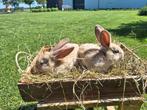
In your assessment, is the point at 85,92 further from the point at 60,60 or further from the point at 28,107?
the point at 28,107

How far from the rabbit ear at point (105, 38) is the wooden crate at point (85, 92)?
0.36m

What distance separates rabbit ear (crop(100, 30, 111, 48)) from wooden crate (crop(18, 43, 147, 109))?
0.36m

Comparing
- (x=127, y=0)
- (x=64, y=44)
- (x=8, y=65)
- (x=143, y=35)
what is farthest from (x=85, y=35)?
(x=127, y=0)

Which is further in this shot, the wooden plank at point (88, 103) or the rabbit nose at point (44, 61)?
the rabbit nose at point (44, 61)

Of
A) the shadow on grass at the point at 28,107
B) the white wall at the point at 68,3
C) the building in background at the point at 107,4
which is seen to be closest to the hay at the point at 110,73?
the shadow on grass at the point at 28,107

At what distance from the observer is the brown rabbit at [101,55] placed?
13.3 ft

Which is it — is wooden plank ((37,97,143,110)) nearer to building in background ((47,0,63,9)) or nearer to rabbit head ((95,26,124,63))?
rabbit head ((95,26,124,63))

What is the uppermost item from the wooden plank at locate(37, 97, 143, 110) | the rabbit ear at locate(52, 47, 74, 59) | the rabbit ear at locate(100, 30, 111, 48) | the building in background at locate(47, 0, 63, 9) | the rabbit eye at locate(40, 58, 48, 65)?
the rabbit ear at locate(100, 30, 111, 48)

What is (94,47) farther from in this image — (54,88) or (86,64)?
(54,88)

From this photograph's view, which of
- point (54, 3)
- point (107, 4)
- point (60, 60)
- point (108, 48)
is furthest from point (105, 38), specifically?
point (54, 3)

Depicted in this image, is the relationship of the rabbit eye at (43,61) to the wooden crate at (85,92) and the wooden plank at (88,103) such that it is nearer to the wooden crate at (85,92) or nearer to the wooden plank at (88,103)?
the wooden crate at (85,92)

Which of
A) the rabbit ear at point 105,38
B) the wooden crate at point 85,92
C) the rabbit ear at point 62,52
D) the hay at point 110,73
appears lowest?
the wooden crate at point 85,92

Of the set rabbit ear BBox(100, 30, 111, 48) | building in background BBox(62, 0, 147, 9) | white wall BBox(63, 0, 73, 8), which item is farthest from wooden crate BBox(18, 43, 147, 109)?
white wall BBox(63, 0, 73, 8)

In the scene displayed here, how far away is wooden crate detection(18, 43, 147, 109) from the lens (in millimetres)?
3883
